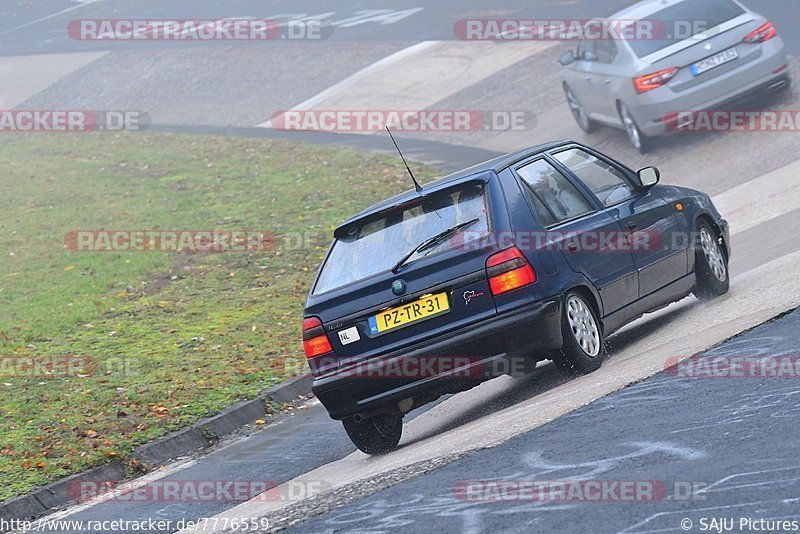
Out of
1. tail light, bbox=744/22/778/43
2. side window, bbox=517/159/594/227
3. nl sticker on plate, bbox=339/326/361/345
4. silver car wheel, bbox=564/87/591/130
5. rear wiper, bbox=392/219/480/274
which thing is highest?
tail light, bbox=744/22/778/43

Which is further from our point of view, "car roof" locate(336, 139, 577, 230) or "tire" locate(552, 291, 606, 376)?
"car roof" locate(336, 139, 577, 230)

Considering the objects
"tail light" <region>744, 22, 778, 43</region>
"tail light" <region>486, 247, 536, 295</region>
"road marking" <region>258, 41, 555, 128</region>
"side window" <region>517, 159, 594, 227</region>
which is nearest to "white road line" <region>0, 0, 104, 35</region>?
"road marking" <region>258, 41, 555, 128</region>

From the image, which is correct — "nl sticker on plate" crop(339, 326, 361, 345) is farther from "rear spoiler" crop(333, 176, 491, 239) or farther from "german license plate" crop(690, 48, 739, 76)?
"german license plate" crop(690, 48, 739, 76)

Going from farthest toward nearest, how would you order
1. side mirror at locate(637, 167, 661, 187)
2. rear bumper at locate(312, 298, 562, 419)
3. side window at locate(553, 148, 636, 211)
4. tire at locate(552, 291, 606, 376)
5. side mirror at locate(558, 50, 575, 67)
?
Answer: side mirror at locate(558, 50, 575, 67) < side mirror at locate(637, 167, 661, 187) < side window at locate(553, 148, 636, 211) < tire at locate(552, 291, 606, 376) < rear bumper at locate(312, 298, 562, 419)

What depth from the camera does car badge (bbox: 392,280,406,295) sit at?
8.58 m

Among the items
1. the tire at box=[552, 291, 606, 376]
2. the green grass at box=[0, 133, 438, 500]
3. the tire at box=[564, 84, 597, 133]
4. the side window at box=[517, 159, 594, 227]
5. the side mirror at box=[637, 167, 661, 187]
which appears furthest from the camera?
the tire at box=[564, 84, 597, 133]

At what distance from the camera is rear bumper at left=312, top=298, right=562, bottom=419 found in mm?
8500

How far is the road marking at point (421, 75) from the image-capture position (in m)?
24.9

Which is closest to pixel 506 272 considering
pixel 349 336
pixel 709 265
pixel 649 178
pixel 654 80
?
pixel 349 336

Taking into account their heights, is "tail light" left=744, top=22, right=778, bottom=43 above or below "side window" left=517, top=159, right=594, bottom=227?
above

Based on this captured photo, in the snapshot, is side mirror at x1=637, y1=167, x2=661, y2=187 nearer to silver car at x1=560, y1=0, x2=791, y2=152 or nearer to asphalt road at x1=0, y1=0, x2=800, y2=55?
silver car at x1=560, y1=0, x2=791, y2=152

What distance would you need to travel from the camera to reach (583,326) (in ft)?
29.7

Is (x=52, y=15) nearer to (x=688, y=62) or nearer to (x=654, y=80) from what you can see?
(x=654, y=80)

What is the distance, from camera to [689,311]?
36.0 feet
